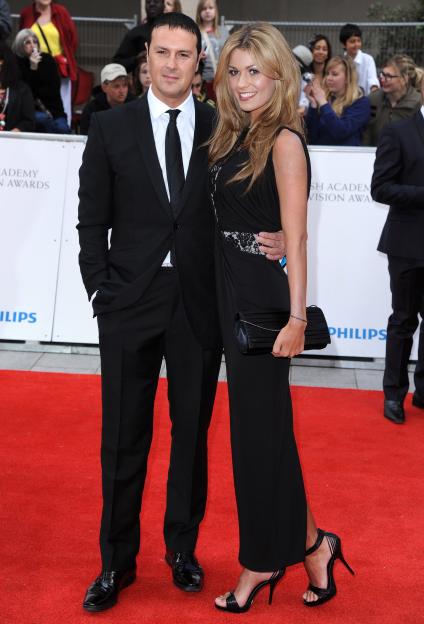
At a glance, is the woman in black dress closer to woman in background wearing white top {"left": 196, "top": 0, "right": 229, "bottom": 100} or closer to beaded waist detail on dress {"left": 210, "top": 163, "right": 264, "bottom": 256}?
beaded waist detail on dress {"left": 210, "top": 163, "right": 264, "bottom": 256}

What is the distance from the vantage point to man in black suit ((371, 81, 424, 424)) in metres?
5.54

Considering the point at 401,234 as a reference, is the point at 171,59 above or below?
above

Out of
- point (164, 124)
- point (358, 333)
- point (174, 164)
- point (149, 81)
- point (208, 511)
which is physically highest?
point (149, 81)

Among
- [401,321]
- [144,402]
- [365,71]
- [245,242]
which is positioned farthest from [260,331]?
[365,71]

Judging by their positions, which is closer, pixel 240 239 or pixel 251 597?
pixel 240 239

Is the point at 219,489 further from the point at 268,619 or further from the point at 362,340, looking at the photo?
the point at 362,340

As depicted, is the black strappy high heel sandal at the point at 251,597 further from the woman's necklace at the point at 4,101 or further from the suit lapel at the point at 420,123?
the woman's necklace at the point at 4,101

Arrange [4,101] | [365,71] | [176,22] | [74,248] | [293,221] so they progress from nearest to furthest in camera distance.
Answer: [293,221] < [176,22] < [74,248] < [4,101] < [365,71]

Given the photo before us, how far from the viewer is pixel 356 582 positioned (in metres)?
3.66

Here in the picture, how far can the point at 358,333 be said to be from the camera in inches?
272

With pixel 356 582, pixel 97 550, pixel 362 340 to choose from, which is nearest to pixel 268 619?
pixel 356 582

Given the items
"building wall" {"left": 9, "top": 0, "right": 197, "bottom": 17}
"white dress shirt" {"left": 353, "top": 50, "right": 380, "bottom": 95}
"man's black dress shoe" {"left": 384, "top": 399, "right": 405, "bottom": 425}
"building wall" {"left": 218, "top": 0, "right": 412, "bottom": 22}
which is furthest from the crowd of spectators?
"building wall" {"left": 9, "top": 0, "right": 197, "bottom": 17}

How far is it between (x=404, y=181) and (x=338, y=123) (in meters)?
2.23

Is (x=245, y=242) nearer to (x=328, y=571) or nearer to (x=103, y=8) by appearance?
(x=328, y=571)
